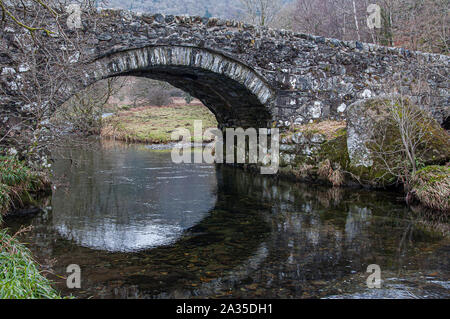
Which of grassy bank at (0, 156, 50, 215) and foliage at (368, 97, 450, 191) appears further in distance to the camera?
foliage at (368, 97, 450, 191)

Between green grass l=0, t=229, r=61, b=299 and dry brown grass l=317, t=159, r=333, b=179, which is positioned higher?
dry brown grass l=317, t=159, r=333, b=179

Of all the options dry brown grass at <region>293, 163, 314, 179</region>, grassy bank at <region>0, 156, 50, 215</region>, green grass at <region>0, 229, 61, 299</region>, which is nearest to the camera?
green grass at <region>0, 229, 61, 299</region>

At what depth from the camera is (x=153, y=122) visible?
27.6m

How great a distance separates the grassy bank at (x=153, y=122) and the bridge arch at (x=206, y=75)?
10.6m

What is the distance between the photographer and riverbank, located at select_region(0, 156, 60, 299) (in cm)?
311

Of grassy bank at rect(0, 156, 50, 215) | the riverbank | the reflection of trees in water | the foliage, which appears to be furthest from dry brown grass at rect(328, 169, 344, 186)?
grassy bank at rect(0, 156, 50, 215)

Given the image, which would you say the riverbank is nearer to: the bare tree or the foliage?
the bare tree

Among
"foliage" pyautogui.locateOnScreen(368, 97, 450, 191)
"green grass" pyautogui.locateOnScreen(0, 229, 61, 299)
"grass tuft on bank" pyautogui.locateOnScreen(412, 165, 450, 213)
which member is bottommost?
"green grass" pyautogui.locateOnScreen(0, 229, 61, 299)

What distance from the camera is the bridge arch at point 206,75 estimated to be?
8745 millimetres

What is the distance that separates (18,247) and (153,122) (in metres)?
23.8

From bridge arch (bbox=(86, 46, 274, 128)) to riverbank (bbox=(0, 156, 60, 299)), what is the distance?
252 cm

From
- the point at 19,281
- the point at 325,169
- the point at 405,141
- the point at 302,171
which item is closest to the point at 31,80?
the point at 19,281

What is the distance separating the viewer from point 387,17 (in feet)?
66.8

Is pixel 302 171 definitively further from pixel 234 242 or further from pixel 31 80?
pixel 31 80
